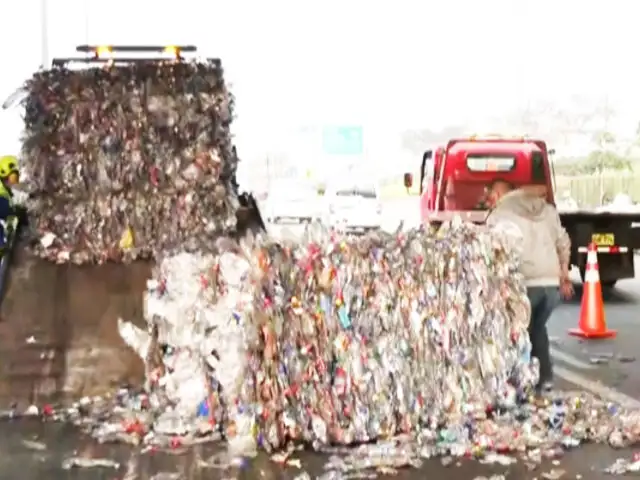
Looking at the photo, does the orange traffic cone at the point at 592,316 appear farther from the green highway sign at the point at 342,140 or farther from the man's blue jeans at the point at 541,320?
the green highway sign at the point at 342,140

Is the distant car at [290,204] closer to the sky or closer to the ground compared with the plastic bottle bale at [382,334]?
closer to the sky

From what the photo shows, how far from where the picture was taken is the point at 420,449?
18.4 ft

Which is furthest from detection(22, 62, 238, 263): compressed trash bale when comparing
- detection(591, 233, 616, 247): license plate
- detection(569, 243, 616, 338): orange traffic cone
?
detection(591, 233, 616, 247): license plate

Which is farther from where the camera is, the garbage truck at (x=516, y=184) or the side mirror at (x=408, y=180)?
the side mirror at (x=408, y=180)

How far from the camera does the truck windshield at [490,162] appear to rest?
14.7m

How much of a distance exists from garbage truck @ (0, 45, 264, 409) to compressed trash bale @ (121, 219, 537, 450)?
0.68m

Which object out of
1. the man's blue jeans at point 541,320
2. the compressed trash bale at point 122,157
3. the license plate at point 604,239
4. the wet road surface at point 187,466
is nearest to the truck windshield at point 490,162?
the license plate at point 604,239

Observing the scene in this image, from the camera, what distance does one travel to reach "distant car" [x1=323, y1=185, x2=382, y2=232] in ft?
63.3

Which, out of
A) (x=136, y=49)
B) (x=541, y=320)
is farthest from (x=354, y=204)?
(x=541, y=320)

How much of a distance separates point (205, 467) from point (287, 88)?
13.0 m

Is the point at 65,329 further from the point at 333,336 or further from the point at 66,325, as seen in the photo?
the point at 333,336

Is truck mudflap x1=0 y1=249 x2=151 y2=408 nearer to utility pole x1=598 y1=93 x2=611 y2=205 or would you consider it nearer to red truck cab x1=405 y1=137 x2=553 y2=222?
red truck cab x1=405 y1=137 x2=553 y2=222

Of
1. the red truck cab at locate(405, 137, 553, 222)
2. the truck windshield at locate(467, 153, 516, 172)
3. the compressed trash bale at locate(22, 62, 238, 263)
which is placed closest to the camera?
the compressed trash bale at locate(22, 62, 238, 263)

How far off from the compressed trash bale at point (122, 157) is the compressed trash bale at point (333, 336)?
0.94m
